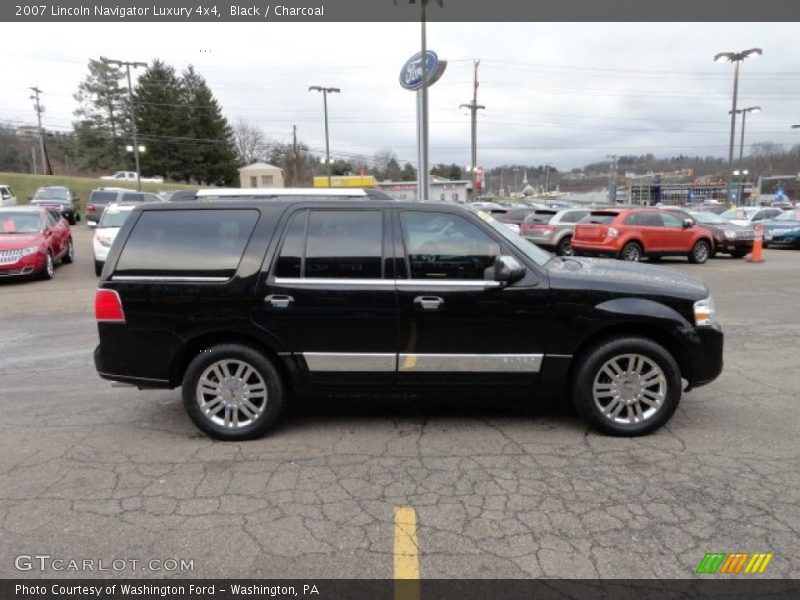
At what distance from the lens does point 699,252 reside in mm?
17031

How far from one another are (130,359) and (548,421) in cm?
327

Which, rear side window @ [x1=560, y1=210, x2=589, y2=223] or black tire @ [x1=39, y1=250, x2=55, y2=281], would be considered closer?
black tire @ [x1=39, y1=250, x2=55, y2=281]

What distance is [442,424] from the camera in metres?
4.60

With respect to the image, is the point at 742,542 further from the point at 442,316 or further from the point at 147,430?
the point at 147,430

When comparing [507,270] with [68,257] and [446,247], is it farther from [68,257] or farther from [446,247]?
[68,257]

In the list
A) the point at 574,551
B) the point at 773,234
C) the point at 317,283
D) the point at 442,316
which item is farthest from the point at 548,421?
the point at 773,234

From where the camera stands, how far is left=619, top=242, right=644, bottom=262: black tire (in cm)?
1595

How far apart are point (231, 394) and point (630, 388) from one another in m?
2.97

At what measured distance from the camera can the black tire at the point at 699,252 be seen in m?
16.9

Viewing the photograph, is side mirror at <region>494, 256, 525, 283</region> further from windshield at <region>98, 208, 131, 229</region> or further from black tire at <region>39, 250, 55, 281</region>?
black tire at <region>39, 250, 55, 281</region>

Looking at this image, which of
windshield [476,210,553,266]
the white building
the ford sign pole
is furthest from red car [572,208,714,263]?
the white building

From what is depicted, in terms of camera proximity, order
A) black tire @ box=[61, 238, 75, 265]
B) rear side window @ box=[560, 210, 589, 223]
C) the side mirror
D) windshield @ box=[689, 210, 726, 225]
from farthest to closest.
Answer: windshield @ box=[689, 210, 726, 225]
rear side window @ box=[560, 210, 589, 223]
black tire @ box=[61, 238, 75, 265]
the side mirror

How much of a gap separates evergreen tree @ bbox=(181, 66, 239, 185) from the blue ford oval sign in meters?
55.0
